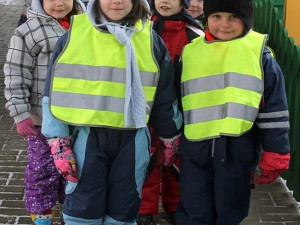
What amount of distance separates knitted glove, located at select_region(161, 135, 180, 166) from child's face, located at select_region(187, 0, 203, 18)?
123 centimetres

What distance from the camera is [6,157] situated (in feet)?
17.4

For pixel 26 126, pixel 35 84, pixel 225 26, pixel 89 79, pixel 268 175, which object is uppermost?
pixel 225 26

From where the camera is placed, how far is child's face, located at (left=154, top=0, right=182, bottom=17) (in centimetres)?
371

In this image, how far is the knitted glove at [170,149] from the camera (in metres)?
3.34

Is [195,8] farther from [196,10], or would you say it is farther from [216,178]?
[216,178]

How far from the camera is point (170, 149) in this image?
11.0ft

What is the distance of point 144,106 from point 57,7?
3.11 feet

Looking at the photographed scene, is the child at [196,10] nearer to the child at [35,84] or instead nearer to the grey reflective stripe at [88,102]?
the child at [35,84]

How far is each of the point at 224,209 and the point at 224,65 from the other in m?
0.85

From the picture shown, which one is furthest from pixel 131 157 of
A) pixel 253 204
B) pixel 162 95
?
pixel 253 204

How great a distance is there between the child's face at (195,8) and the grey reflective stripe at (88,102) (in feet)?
4.61

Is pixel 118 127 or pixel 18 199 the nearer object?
pixel 118 127

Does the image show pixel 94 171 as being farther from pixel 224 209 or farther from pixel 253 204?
pixel 253 204

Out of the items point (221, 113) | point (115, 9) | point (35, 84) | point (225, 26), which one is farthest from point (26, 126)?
point (225, 26)
